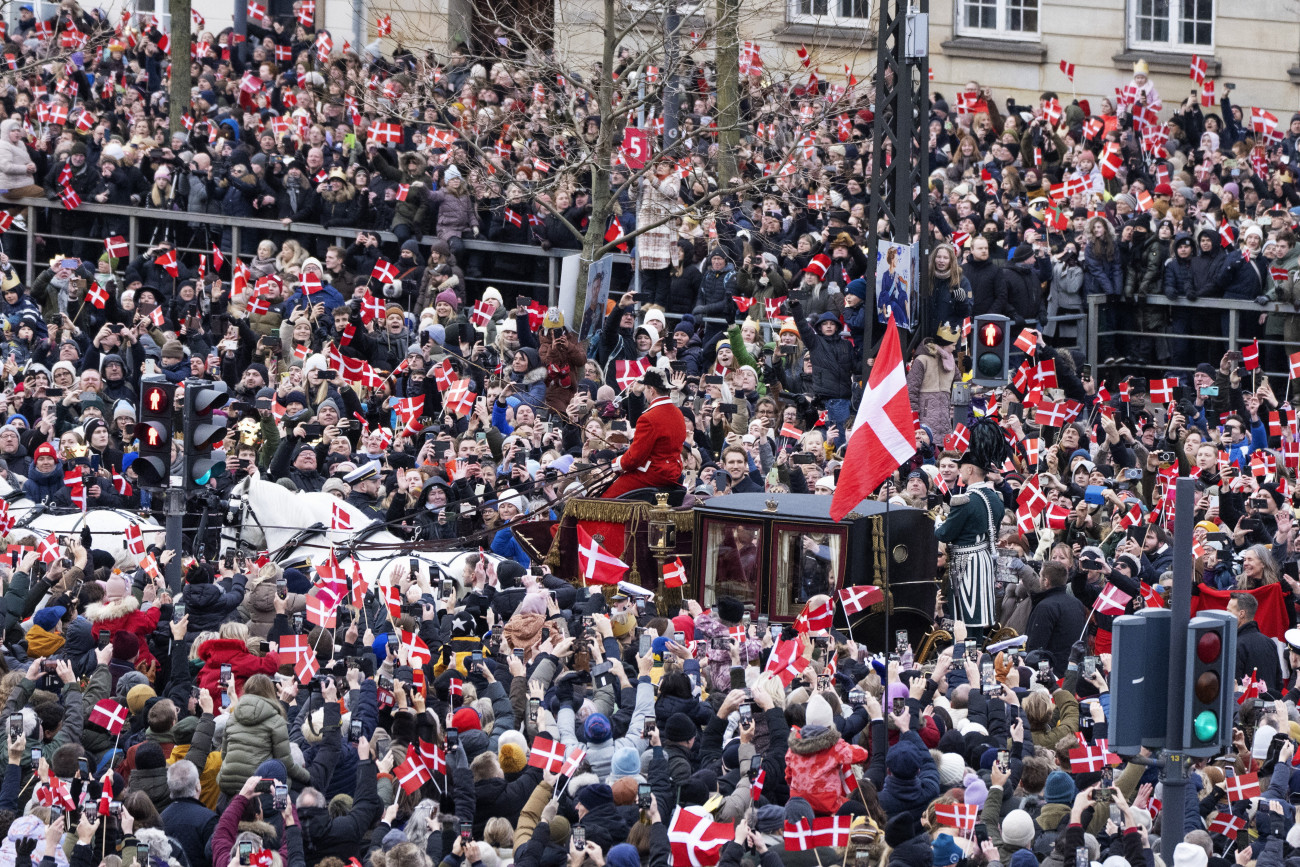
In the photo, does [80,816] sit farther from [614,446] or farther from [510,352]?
[510,352]

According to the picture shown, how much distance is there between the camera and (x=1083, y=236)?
26609 millimetres

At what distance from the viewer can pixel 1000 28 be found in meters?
38.3

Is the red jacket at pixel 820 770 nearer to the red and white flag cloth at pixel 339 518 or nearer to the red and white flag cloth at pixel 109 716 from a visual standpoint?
the red and white flag cloth at pixel 109 716

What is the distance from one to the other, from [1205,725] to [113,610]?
7964 mm

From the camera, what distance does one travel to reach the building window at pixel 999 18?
38250 mm

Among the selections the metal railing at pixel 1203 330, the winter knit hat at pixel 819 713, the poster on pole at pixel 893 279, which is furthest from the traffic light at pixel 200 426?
the metal railing at pixel 1203 330

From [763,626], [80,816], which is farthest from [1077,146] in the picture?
[80,816]

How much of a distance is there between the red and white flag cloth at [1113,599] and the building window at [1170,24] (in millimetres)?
22317

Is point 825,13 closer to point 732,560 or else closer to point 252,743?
point 732,560

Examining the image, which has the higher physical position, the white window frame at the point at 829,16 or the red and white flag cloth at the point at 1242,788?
the white window frame at the point at 829,16

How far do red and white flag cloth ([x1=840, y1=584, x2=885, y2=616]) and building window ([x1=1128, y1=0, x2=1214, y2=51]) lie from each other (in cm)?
2255

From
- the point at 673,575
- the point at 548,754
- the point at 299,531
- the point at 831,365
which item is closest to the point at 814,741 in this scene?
the point at 548,754

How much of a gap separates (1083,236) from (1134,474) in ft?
18.4

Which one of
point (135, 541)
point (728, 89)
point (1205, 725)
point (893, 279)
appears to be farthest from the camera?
point (728, 89)
